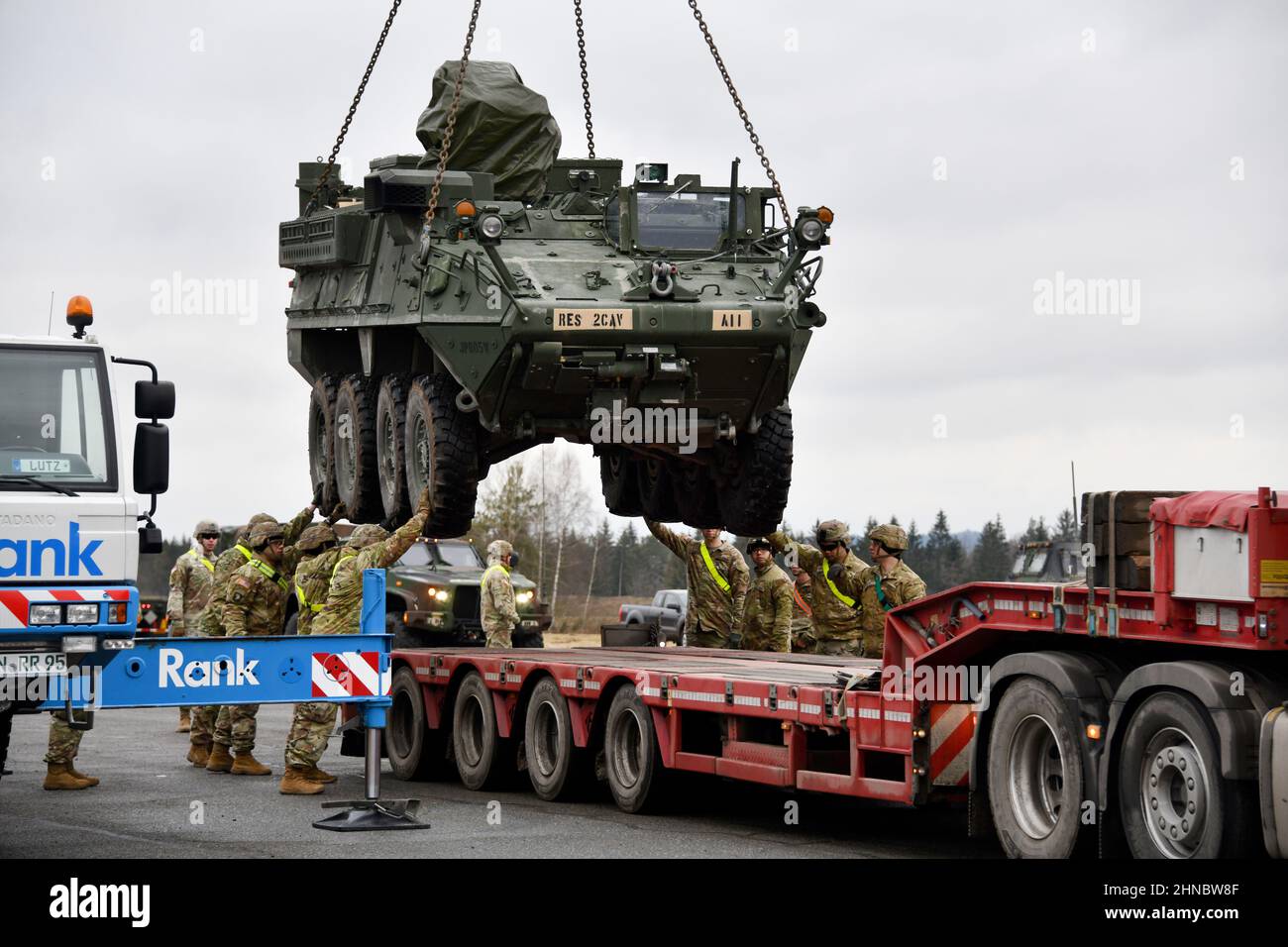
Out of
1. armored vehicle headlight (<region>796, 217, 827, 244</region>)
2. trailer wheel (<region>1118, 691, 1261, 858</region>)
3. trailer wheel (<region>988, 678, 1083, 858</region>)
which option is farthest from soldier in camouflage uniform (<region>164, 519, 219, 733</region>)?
trailer wheel (<region>1118, 691, 1261, 858</region>)

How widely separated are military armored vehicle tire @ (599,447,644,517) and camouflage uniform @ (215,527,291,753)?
2.84 metres

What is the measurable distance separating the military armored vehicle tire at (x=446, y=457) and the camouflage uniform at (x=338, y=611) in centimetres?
63

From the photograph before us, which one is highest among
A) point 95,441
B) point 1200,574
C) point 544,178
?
point 544,178

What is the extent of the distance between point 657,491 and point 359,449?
240 centimetres

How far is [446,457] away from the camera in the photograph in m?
14.5

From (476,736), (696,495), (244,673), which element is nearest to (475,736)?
(476,736)

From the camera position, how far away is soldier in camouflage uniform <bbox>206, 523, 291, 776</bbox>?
15102 mm

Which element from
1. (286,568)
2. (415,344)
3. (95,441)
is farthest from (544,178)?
(95,441)

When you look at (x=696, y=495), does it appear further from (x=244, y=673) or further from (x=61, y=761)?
(x=244, y=673)
